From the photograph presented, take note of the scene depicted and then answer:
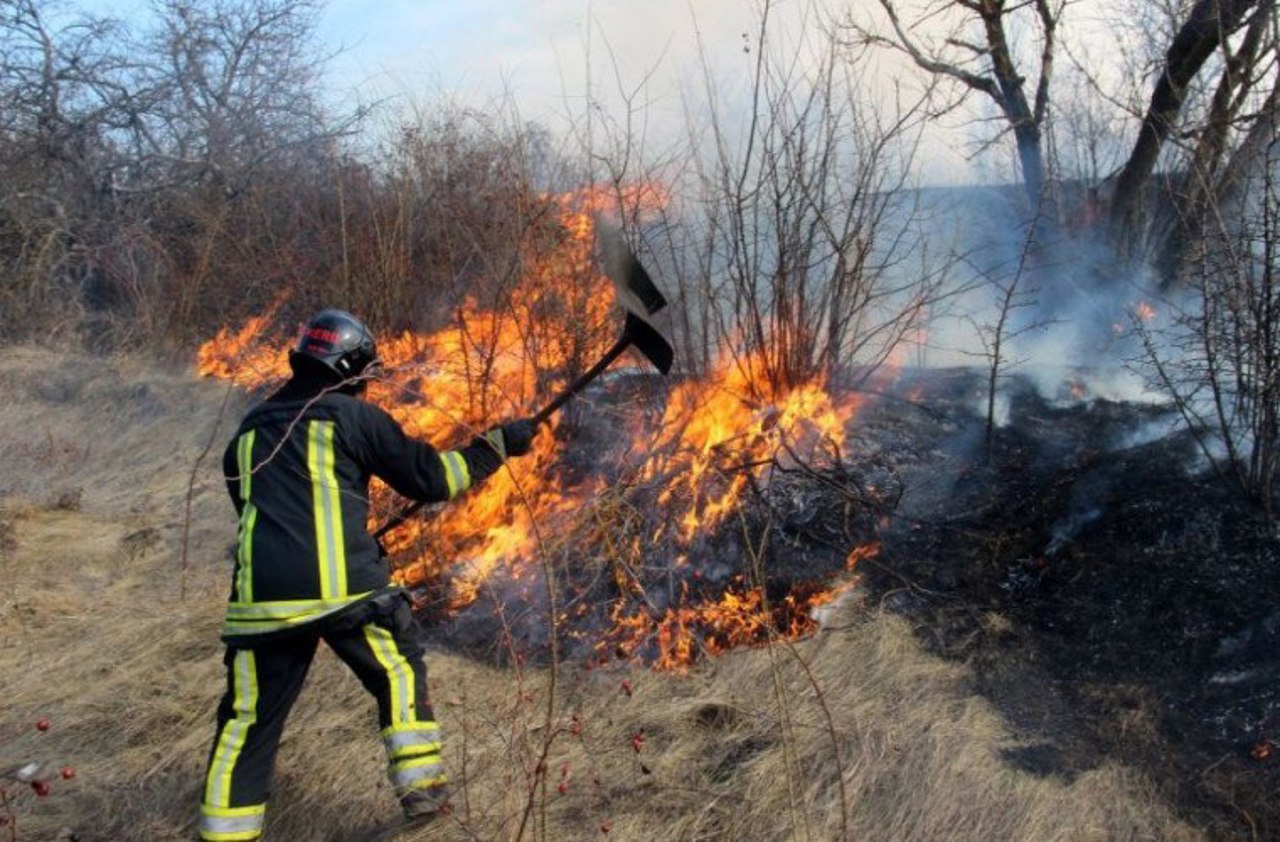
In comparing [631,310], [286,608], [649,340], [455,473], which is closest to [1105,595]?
[649,340]

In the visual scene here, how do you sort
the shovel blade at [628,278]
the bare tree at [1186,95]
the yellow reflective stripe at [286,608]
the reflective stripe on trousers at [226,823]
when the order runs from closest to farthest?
the reflective stripe on trousers at [226,823] → the yellow reflective stripe at [286,608] → the shovel blade at [628,278] → the bare tree at [1186,95]

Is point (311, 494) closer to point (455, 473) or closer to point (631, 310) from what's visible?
point (455, 473)

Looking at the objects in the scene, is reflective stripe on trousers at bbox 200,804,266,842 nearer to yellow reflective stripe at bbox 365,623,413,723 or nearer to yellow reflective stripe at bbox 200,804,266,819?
yellow reflective stripe at bbox 200,804,266,819

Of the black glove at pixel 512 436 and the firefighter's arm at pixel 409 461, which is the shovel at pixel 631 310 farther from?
the firefighter's arm at pixel 409 461

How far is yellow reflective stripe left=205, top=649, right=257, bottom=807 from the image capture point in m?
3.30

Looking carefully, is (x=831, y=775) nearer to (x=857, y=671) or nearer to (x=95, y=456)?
(x=857, y=671)

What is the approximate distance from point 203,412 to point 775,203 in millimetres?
7015

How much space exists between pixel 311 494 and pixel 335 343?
1.87ft

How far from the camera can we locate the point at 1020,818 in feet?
11.1

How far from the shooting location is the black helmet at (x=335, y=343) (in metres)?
3.68

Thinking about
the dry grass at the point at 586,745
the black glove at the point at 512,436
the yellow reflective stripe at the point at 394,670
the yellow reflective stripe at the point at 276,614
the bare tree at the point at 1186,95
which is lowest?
the dry grass at the point at 586,745

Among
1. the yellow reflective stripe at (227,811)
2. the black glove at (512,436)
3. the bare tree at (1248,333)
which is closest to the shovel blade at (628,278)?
the black glove at (512,436)

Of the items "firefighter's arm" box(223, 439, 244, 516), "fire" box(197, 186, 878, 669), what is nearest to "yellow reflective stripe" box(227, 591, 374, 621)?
"firefighter's arm" box(223, 439, 244, 516)

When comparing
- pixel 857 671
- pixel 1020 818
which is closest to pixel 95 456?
pixel 857 671
